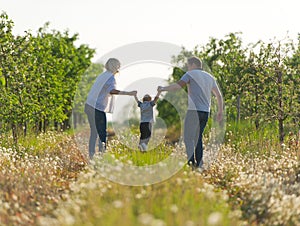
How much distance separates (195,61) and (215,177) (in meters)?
1.84

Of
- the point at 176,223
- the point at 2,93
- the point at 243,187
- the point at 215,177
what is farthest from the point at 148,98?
the point at 176,223

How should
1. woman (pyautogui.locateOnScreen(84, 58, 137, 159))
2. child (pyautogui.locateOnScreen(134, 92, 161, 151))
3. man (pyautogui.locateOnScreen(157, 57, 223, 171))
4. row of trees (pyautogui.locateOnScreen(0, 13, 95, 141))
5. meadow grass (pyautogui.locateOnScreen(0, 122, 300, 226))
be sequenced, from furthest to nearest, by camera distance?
row of trees (pyautogui.locateOnScreen(0, 13, 95, 141)) → child (pyautogui.locateOnScreen(134, 92, 161, 151)) → woman (pyautogui.locateOnScreen(84, 58, 137, 159)) → man (pyautogui.locateOnScreen(157, 57, 223, 171)) → meadow grass (pyautogui.locateOnScreen(0, 122, 300, 226))

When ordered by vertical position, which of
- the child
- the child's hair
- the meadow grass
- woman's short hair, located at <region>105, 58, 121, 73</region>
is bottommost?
the meadow grass

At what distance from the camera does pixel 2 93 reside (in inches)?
495

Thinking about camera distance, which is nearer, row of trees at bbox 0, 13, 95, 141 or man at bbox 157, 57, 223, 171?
man at bbox 157, 57, 223, 171

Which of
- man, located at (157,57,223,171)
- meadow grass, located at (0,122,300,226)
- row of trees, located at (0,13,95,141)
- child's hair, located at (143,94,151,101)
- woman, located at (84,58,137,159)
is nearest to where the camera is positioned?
meadow grass, located at (0,122,300,226)

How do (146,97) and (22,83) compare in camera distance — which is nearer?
(146,97)

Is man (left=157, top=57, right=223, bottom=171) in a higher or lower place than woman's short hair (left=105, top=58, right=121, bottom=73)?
lower

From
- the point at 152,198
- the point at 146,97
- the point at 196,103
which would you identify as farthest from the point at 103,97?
the point at 152,198

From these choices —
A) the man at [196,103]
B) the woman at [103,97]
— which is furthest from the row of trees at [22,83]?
the man at [196,103]

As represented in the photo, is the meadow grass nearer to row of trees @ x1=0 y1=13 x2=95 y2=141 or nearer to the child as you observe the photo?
the child

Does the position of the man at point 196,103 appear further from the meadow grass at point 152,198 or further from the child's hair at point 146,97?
the child's hair at point 146,97

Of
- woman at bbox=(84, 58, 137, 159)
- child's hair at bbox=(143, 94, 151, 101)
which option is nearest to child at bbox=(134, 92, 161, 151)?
child's hair at bbox=(143, 94, 151, 101)

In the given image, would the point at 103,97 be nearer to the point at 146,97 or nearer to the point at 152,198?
the point at 146,97
